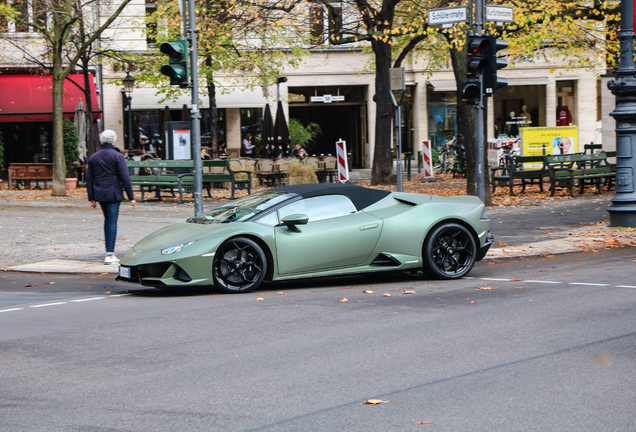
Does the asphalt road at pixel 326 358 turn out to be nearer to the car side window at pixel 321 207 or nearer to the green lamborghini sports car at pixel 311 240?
the green lamborghini sports car at pixel 311 240

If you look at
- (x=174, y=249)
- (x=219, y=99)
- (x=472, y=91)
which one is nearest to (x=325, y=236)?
(x=174, y=249)

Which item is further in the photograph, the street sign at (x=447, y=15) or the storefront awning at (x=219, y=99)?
the storefront awning at (x=219, y=99)

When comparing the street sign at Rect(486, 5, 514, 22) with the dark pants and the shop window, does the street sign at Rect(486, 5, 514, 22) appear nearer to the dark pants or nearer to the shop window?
the dark pants

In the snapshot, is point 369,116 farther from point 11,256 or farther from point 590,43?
point 11,256

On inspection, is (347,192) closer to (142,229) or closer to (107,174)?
(107,174)

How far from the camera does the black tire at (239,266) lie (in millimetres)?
8609

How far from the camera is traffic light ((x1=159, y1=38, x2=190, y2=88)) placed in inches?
453

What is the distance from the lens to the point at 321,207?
9109 millimetres

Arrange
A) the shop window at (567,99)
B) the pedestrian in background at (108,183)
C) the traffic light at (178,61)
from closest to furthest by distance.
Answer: the pedestrian in background at (108,183), the traffic light at (178,61), the shop window at (567,99)

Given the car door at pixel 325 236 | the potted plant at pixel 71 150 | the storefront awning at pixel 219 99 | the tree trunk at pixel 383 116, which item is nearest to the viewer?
the car door at pixel 325 236

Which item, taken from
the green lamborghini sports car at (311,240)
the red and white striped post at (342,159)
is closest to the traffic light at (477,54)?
the green lamborghini sports car at (311,240)

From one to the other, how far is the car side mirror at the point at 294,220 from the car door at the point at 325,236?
6 cm

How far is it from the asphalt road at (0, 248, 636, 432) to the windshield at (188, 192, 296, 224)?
35.5 inches

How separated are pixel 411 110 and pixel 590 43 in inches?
621
